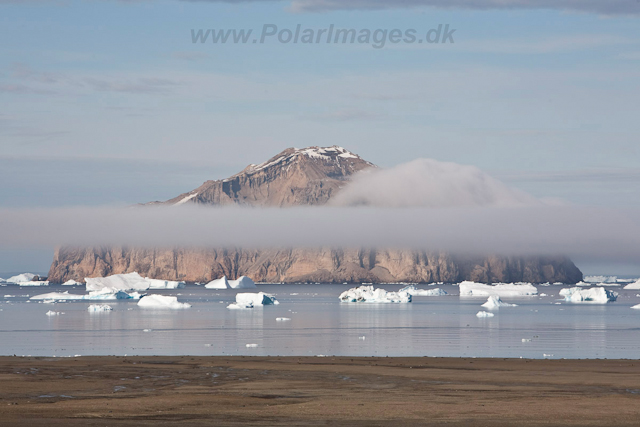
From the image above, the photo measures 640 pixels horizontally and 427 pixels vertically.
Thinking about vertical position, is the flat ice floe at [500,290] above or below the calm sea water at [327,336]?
above

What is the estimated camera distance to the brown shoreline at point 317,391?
2017 centimetres

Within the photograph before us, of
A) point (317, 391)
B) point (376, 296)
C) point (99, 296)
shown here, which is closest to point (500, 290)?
point (376, 296)

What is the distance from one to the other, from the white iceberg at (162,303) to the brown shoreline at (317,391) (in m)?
66.5

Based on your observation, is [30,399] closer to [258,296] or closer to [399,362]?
[399,362]

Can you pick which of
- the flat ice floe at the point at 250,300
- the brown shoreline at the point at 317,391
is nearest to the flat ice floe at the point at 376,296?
the flat ice floe at the point at 250,300

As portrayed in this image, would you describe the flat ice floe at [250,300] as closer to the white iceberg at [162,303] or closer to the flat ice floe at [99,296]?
the white iceberg at [162,303]

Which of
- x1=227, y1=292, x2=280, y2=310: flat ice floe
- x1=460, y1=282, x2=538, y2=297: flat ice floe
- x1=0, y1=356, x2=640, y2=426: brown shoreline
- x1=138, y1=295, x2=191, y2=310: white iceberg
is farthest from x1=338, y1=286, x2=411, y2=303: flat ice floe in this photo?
x1=0, y1=356, x2=640, y2=426: brown shoreline

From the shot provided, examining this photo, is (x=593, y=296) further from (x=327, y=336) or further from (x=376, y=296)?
(x=327, y=336)

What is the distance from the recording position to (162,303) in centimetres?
10656

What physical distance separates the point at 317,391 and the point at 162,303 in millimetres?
83673

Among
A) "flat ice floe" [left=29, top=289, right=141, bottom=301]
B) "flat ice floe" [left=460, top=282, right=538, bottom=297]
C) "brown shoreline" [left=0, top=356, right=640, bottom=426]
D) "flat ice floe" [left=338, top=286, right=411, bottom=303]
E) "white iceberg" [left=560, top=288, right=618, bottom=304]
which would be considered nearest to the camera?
"brown shoreline" [left=0, top=356, right=640, bottom=426]

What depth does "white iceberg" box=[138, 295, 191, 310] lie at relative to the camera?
10388cm

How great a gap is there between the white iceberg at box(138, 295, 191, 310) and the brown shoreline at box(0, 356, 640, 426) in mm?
66542

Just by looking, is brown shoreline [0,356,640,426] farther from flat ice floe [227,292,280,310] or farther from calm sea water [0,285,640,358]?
flat ice floe [227,292,280,310]
